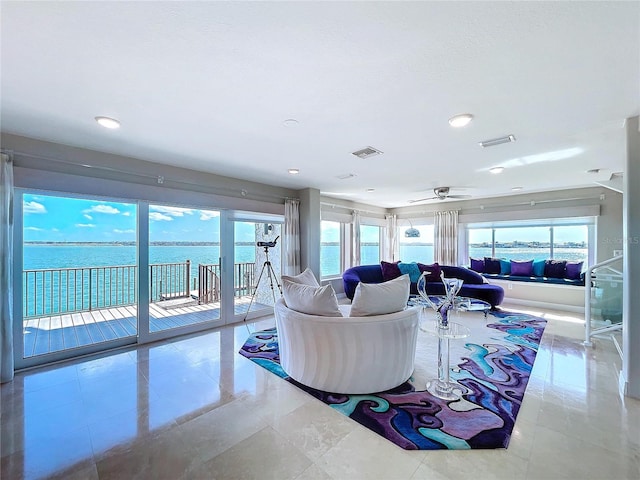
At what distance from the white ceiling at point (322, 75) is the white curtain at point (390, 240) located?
4648 mm

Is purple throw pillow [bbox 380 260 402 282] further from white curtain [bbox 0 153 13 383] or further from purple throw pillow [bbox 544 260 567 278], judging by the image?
white curtain [bbox 0 153 13 383]

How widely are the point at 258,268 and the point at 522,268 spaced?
5722mm

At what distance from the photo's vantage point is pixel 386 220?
7.96m

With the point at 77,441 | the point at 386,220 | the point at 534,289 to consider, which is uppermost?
the point at 386,220

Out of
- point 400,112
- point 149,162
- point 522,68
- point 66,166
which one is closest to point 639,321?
point 522,68

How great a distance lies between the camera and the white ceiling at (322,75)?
1307mm

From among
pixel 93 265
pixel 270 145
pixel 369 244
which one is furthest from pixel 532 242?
pixel 93 265

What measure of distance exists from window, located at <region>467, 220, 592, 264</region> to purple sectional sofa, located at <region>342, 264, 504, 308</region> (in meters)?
1.44

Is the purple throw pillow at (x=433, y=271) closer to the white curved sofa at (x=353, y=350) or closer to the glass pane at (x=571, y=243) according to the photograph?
the glass pane at (x=571, y=243)

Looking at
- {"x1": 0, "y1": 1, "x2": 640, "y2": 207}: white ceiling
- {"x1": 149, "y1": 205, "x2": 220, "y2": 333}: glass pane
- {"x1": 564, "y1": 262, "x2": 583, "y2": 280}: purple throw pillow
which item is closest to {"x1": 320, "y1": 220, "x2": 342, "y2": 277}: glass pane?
{"x1": 149, "y1": 205, "x2": 220, "y2": 333}: glass pane

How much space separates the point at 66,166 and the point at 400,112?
3.59 metres

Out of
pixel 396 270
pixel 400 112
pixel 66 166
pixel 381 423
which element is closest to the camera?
pixel 381 423

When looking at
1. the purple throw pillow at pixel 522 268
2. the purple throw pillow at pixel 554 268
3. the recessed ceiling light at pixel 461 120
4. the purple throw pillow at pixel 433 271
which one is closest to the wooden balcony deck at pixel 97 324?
the purple throw pillow at pixel 433 271

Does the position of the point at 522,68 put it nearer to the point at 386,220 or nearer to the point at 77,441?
the point at 77,441
